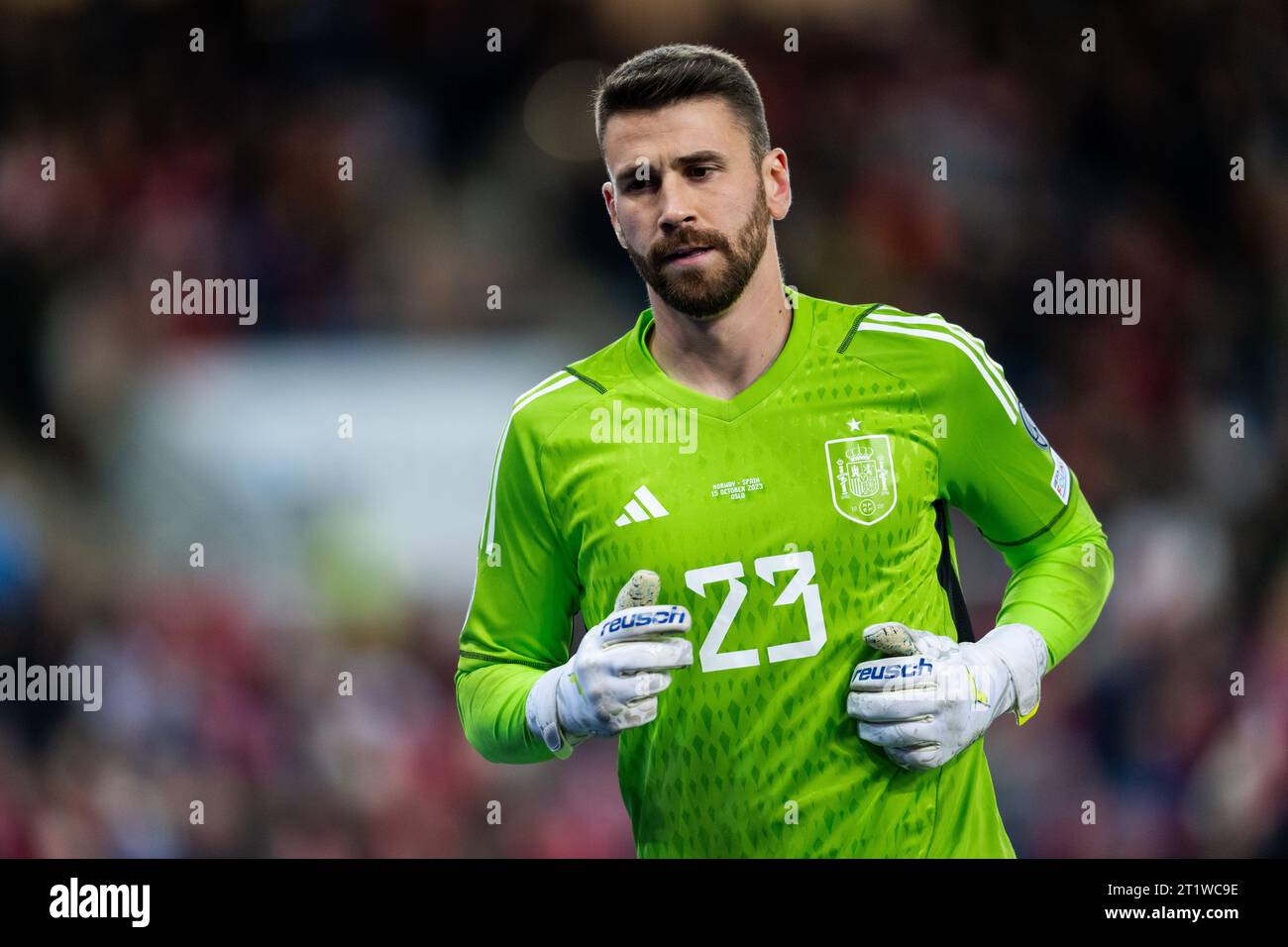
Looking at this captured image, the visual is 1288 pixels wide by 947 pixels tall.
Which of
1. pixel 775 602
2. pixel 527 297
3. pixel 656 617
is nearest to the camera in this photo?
pixel 656 617

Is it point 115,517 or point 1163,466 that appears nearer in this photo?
point 1163,466

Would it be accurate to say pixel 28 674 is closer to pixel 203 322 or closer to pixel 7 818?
pixel 7 818

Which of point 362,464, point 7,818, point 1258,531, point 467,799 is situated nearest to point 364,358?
point 362,464

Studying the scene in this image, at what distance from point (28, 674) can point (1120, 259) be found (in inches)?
204

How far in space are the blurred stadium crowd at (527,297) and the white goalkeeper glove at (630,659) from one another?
3.11 m

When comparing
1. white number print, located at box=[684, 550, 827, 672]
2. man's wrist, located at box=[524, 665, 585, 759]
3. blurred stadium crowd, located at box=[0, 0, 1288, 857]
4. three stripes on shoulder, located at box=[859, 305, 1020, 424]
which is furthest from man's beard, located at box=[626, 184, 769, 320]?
blurred stadium crowd, located at box=[0, 0, 1288, 857]

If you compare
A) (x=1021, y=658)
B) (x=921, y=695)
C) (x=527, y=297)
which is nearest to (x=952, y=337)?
(x=1021, y=658)

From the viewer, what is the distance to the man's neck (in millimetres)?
2914

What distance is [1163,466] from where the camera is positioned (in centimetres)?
591

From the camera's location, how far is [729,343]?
2.92 m

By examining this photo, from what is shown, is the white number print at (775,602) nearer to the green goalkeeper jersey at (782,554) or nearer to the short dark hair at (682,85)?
the green goalkeeper jersey at (782,554)

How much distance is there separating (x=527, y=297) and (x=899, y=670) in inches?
164

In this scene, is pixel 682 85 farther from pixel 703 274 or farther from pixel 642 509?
pixel 642 509

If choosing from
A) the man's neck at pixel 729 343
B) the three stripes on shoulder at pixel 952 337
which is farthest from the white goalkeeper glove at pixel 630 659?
the three stripes on shoulder at pixel 952 337
